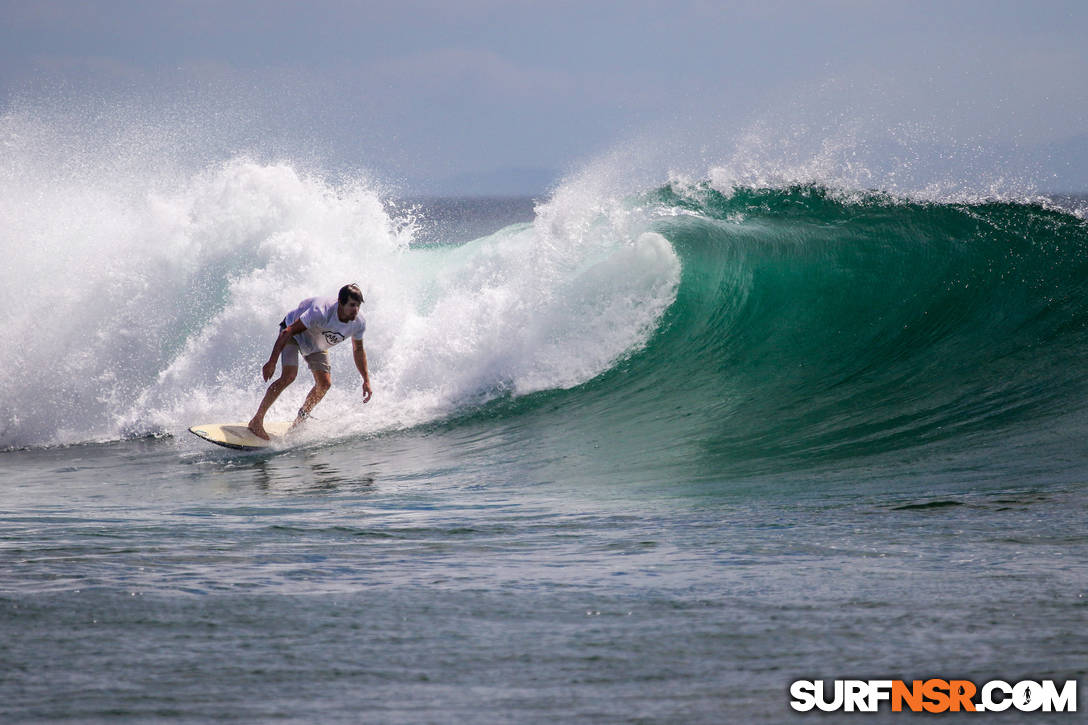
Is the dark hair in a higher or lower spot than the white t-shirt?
higher

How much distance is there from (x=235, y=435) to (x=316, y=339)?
102 cm

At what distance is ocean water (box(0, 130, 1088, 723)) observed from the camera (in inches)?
125

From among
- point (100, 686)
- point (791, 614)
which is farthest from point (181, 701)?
point (791, 614)

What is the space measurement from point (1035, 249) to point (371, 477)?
7734mm

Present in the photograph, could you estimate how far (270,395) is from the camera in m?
8.88

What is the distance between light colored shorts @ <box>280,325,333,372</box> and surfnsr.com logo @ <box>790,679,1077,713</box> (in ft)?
21.7

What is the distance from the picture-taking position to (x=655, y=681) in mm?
3021

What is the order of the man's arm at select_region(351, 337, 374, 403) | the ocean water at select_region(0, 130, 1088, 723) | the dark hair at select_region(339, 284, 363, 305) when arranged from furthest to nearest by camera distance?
the man's arm at select_region(351, 337, 374, 403) < the dark hair at select_region(339, 284, 363, 305) < the ocean water at select_region(0, 130, 1088, 723)

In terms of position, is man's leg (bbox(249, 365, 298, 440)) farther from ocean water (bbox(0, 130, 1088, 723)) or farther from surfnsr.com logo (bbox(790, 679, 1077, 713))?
surfnsr.com logo (bbox(790, 679, 1077, 713))

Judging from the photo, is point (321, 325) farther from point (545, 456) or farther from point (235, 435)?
point (545, 456)

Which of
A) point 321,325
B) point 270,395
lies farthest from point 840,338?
point 270,395

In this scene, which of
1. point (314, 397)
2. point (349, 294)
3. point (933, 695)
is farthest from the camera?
point (314, 397)

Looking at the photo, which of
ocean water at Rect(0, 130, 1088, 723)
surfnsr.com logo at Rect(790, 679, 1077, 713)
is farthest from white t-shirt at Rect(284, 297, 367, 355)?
surfnsr.com logo at Rect(790, 679, 1077, 713)

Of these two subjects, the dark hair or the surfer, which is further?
the surfer
